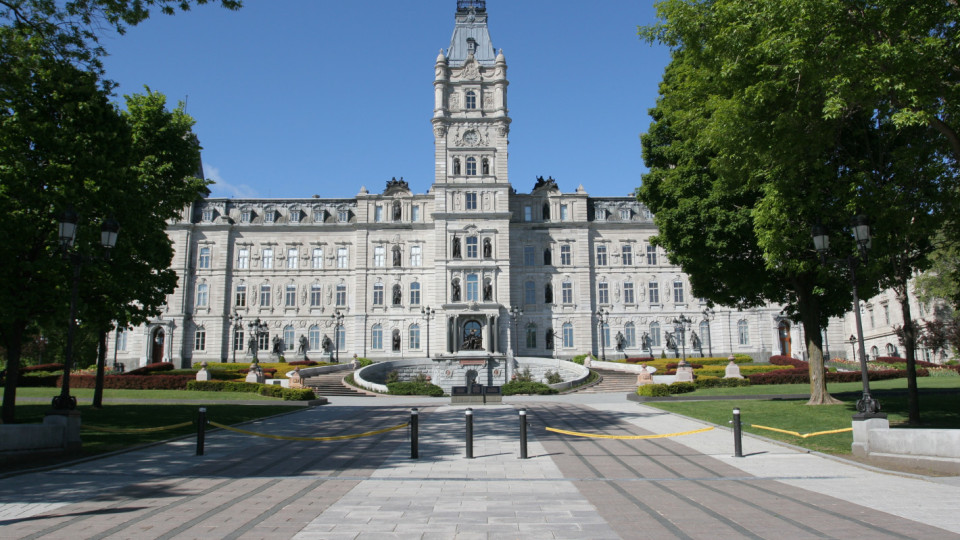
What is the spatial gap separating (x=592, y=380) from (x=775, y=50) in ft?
106

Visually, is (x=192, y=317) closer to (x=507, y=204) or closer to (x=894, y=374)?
(x=507, y=204)

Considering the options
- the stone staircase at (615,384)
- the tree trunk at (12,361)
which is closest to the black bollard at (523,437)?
the tree trunk at (12,361)

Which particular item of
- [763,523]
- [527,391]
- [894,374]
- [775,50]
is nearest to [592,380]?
[527,391]

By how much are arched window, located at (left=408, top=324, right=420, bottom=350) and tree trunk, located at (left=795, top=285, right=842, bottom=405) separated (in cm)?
3901

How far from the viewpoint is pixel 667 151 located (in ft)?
82.3

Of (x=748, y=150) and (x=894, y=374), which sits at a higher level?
(x=748, y=150)

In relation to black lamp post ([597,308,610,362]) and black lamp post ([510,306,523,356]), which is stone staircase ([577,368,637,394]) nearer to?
black lamp post ([597,308,610,362])

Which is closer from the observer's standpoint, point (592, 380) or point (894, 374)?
point (894, 374)

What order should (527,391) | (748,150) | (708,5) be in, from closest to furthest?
1. (748,150)
2. (708,5)
3. (527,391)

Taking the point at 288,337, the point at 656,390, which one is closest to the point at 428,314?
the point at 288,337

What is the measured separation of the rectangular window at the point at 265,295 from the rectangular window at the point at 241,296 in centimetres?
151

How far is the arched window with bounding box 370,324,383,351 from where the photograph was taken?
57594 mm

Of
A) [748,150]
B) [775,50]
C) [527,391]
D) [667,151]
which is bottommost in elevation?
[527,391]

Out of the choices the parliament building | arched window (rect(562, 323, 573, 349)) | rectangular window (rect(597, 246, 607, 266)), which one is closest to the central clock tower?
the parliament building
